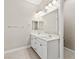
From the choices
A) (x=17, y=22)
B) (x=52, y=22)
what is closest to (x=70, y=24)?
(x=52, y=22)

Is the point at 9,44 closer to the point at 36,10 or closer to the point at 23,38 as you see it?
the point at 23,38

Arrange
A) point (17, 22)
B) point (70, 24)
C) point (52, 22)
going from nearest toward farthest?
1. point (52, 22)
2. point (70, 24)
3. point (17, 22)

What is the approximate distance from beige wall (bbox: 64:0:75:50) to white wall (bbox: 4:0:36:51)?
1945 millimetres

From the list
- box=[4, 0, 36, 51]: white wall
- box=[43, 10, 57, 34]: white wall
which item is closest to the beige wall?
box=[43, 10, 57, 34]: white wall

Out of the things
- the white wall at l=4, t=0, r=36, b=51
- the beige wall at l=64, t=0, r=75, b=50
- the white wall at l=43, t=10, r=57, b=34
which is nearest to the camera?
the white wall at l=43, t=10, r=57, b=34

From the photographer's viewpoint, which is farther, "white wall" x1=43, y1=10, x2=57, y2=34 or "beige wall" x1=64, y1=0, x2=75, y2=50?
"beige wall" x1=64, y1=0, x2=75, y2=50

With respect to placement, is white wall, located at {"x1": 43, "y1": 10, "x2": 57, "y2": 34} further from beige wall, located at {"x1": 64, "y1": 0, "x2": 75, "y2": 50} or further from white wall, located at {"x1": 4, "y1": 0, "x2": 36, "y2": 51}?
white wall, located at {"x1": 4, "y1": 0, "x2": 36, "y2": 51}

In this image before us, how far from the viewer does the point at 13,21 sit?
3.75 meters

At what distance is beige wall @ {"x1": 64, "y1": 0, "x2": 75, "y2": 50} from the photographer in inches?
129

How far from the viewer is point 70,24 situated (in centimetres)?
341

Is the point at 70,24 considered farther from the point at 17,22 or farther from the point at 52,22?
the point at 17,22

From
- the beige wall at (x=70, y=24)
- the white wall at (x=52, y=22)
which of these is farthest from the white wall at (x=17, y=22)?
the beige wall at (x=70, y=24)

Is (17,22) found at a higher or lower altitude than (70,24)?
higher

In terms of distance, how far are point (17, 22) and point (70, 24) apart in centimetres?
242
